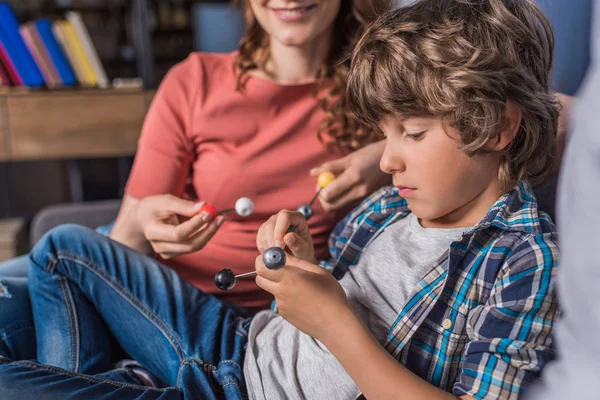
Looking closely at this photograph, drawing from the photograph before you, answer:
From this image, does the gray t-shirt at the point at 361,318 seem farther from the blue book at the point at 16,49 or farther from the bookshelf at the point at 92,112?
the blue book at the point at 16,49

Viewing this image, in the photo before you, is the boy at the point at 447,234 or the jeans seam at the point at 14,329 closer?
the boy at the point at 447,234

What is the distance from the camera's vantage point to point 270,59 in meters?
1.33

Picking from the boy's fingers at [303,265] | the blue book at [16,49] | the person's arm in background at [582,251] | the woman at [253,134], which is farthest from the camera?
the blue book at [16,49]

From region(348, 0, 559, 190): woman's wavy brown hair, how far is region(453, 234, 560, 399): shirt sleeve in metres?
0.16

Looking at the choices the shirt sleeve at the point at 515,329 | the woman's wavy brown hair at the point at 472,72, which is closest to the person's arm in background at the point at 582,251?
the shirt sleeve at the point at 515,329

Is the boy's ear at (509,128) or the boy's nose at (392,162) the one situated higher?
the boy's ear at (509,128)

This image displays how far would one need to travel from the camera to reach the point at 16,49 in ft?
8.03

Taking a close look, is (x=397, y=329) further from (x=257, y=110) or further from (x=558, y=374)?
(x=257, y=110)

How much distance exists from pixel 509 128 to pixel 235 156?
1.96 ft

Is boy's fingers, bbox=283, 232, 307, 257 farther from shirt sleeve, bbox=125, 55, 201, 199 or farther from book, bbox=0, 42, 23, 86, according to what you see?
book, bbox=0, 42, 23, 86

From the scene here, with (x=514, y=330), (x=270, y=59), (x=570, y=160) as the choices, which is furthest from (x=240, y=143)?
(x=570, y=160)

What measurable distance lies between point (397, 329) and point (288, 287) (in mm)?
170

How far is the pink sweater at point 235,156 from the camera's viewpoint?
1.24m

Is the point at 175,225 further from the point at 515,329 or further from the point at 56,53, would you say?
the point at 56,53
